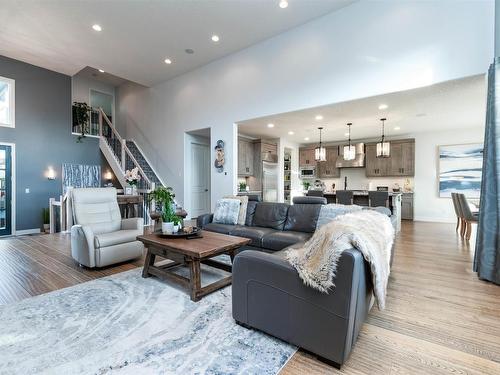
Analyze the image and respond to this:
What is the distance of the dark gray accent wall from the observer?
634cm

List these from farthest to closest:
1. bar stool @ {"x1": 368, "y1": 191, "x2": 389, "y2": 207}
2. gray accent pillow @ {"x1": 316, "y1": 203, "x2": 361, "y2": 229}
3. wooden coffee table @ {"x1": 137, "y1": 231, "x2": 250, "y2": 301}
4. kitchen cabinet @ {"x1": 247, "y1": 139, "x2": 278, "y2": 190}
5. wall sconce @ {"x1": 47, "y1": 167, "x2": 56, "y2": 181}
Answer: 1. kitchen cabinet @ {"x1": 247, "y1": 139, "x2": 278, "y2": 190}
2. wall sconce @ {"x1": 47, "y1": 167, "x2": 56, "y2": 181}
3. bar stool @ {"x1": 368, "y1": 191, "x2": 389, "y2": 207}
4. gray accent pillow @ {"x1": 316, "y1": 203, "x2": 361, "y2": 229}
5. wooden coffee table @ {"x1": 137, "y1": 231, "x2": 250, "y2": 301}

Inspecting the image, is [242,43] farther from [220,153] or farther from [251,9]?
[220,153]

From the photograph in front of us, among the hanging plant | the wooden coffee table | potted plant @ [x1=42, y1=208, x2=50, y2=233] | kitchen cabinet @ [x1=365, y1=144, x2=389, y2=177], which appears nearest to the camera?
the wooden coffee table

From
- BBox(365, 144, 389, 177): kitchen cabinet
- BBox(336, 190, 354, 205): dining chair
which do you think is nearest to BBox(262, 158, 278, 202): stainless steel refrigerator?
BBox(336, 190, 354, 205): dining chair

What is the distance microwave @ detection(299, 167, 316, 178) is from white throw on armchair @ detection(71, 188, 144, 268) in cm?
716

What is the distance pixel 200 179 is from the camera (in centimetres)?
773

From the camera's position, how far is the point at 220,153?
626 cm

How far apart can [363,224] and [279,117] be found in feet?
13.6

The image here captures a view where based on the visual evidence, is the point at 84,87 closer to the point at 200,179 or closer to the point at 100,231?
the point at 200,179

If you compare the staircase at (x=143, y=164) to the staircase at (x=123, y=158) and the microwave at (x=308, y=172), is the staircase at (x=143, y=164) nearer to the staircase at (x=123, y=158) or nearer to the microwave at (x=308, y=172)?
the staircase at (x=123, y=158)

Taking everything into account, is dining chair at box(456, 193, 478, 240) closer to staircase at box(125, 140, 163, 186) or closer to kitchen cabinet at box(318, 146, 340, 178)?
kitchen cabinet at box(318, 146, 340, 178)

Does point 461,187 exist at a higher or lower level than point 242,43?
lower

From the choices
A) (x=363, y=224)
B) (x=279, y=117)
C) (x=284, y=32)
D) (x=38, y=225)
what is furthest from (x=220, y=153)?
(x=38, y=225)

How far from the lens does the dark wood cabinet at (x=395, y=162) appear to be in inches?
312
